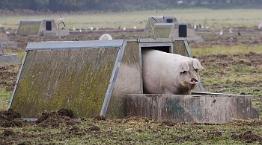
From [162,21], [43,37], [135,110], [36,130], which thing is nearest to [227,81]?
[135,110]

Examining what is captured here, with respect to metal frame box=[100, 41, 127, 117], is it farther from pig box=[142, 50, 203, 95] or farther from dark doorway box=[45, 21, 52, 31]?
dark doorway box=[45, 21, 52, 31]

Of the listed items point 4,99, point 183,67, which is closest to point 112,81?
point 183,67

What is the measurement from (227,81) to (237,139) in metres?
14.1

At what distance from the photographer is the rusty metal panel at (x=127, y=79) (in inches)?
757

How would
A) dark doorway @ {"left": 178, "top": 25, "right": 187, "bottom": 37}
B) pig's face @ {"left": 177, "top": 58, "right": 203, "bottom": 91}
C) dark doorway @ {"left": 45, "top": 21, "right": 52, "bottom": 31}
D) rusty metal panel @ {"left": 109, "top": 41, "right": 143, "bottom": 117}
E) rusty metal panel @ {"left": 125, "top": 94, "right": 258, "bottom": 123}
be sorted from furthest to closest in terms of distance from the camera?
dark doorway @ {"left": 45, "top": 21, "right": 52, "bottom": 31} → dark doorway @ {"left": 178, "top": 25, "right": 187, "bottom": 37} → rusty metal panel @ {"left": 109, "top": 41, "right": 143, "bottom": 117} → pig's face @ {"left": 177, "top": 58, "right": 203, "bottom": 91} → rusty metal panel @ {"left": 125, "top": 94, "right": 258, "bottom": 123}

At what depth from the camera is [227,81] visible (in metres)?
29.9

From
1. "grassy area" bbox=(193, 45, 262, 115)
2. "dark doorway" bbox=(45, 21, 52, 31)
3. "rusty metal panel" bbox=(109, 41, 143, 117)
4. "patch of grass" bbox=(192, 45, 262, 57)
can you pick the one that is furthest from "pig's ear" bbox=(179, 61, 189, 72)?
"dark doorway" bbox=(45, 21, 52, 31)

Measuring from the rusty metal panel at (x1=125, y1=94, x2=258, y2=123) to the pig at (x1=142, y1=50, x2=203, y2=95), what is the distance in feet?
1.83

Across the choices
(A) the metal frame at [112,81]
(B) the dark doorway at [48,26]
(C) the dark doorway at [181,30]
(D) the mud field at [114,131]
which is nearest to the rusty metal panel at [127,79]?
(A) the metal frame at [112,81]

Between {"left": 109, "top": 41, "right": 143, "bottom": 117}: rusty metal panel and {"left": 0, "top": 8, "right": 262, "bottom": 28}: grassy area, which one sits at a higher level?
{"left": 0, "top": 8, "right": 262, "bottom": 28}: grassy area

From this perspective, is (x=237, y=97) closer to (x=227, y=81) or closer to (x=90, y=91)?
(x=90, y=91)

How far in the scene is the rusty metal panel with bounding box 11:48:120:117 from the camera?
63.3ft

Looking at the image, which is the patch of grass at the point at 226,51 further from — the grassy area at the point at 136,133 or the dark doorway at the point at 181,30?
the grassy area at the point at 136,133

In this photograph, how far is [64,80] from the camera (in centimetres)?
1981
